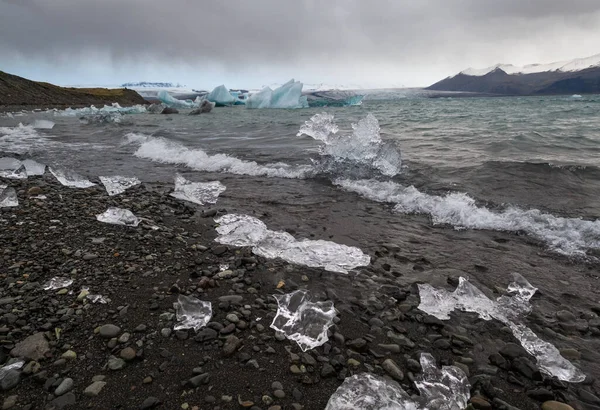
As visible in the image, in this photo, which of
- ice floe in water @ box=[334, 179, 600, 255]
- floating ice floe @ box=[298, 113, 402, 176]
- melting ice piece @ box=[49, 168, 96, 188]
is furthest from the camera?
floating ice floe @ box=[298, 113, 402, 176]

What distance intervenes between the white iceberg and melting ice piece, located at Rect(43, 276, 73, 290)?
1714 inches

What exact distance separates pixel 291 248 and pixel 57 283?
7.31ft

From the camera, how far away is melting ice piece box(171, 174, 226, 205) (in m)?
5.62

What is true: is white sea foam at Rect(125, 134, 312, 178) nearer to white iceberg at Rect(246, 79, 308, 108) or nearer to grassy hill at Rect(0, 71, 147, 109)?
white iceberg at Rect(246, 79, 308, 108)

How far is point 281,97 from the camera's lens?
45.4 m

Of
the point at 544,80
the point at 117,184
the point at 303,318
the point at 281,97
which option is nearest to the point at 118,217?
the point at 117,184

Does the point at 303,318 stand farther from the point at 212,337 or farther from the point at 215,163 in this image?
the point at 215,163

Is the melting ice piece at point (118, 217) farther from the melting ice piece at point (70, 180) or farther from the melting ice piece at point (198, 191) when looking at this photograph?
the melting ice piece at point (70, 180)

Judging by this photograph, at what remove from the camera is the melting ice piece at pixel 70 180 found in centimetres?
595

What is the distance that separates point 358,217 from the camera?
5.15 m

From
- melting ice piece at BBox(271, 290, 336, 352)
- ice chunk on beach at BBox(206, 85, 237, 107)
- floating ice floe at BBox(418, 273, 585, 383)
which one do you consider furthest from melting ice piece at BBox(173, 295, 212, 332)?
ice chunk on beach at BBox(206, 85, 237, 107)

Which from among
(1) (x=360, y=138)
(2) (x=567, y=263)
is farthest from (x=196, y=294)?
(1) (x=360, y=138)

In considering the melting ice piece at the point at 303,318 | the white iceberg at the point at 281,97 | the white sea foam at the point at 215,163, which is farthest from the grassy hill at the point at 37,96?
the melting ice piece at the point at 303,318

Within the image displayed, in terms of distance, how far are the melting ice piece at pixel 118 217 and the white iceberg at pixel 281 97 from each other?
41903 millimetres
